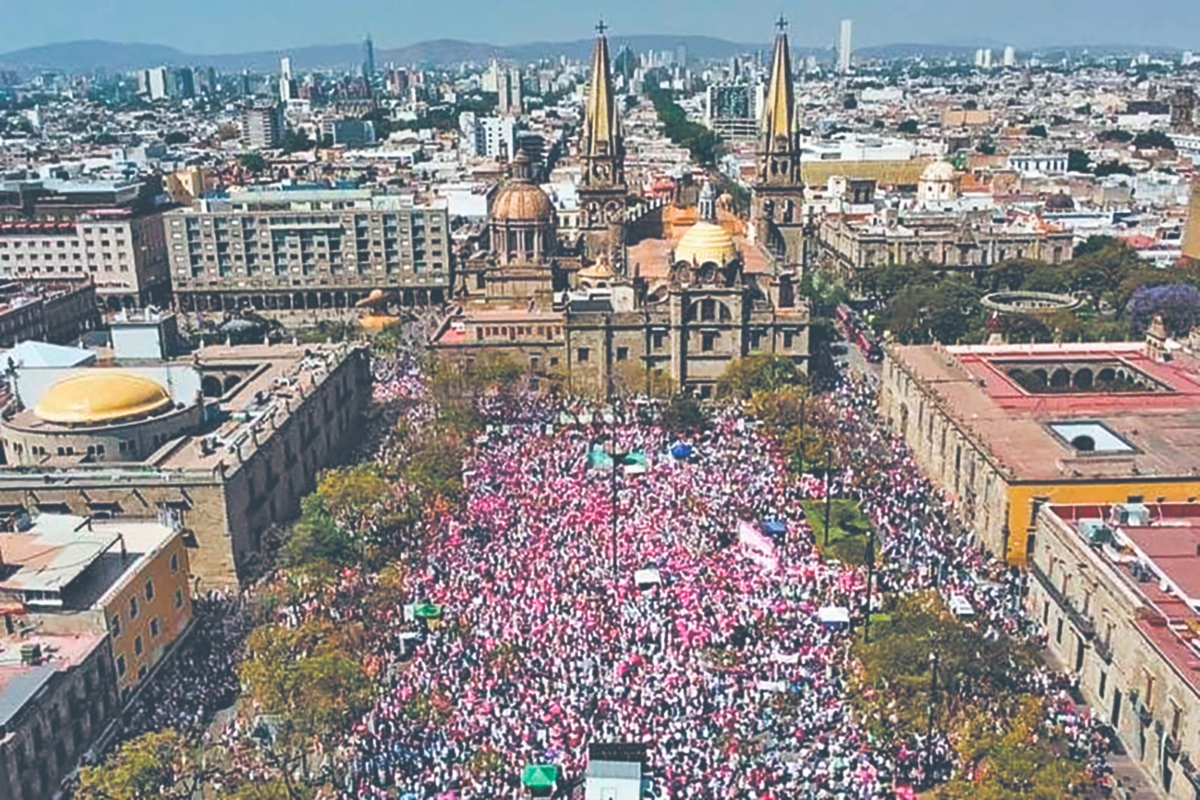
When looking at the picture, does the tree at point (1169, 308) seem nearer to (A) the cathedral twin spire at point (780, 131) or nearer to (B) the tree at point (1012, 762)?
(A) the cathedral twin spire at point (780, 131)

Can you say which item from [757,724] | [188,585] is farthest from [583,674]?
[188,585]

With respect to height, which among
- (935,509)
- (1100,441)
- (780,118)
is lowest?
(935,509)

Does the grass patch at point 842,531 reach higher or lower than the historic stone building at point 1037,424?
lower

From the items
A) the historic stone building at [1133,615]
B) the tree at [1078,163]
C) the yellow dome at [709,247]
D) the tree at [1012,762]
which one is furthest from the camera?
the tree at [1078,163]

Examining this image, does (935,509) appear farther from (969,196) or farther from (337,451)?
(969,196)

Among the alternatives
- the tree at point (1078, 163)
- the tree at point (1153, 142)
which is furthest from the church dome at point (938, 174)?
the tree at point (1153, 142)

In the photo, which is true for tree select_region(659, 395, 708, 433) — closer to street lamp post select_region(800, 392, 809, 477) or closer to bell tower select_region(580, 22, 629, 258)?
street lamp post select_region(800, 392, 809, 477)

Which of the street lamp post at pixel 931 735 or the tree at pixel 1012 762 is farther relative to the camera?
the street lamp post at pixel 931 735
